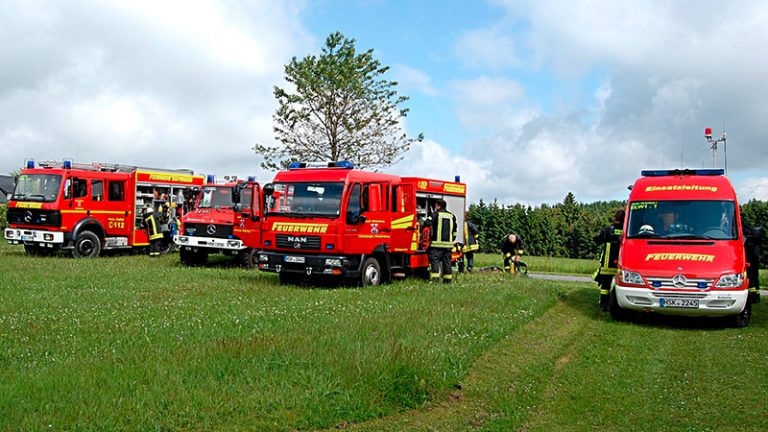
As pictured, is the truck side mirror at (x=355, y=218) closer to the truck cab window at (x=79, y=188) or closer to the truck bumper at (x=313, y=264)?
the truck bumper at (x=313, y=264)

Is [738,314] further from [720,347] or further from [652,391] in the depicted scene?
[652,391]

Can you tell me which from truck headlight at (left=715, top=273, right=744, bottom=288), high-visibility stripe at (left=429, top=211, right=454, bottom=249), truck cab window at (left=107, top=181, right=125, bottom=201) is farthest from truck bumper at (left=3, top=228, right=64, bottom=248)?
truck headlight at (left=715, top=273, right=744, bottom=288)

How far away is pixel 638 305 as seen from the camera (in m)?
11.6

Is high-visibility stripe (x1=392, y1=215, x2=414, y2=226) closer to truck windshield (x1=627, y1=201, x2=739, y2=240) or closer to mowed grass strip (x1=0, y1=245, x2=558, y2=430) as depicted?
mowed grass strip (x1=0, y1=245, x2=558, y2=430)

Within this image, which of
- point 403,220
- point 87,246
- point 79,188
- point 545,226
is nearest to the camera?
point 403,220

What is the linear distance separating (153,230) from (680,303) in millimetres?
17746

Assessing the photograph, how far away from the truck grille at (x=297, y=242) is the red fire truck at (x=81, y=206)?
9.43 meters

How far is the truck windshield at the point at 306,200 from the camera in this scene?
15398mm

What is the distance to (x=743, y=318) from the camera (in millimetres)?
12109

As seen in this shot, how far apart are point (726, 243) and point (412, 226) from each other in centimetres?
769

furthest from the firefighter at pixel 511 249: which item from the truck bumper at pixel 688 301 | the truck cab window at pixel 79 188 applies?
the truck cab window at pixel 79 188

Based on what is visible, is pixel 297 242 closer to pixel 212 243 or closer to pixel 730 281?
pixel 212 243

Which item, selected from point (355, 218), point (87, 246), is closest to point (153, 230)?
point (87, 246)

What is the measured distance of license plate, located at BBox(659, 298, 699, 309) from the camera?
11.3 meters
